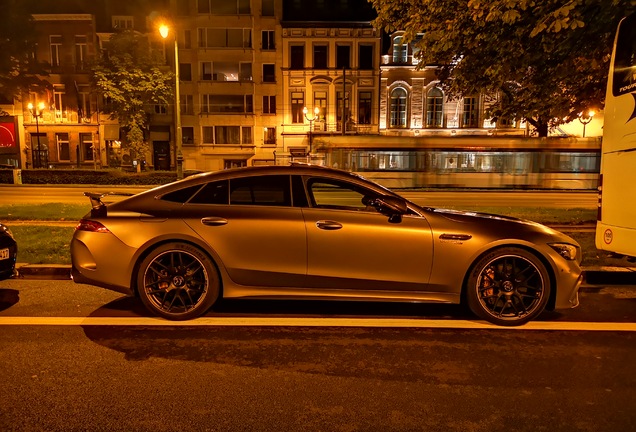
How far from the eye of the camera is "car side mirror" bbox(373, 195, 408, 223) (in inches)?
185

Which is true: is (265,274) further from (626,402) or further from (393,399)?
(626,402)

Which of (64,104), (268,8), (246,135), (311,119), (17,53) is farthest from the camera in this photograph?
(64,104)

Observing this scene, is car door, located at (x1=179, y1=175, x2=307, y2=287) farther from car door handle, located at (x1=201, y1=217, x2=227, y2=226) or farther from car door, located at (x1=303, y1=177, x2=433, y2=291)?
car door, located at (x1=303, y1=177, x2=433, y2=291)

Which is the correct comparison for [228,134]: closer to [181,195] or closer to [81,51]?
[81,51]

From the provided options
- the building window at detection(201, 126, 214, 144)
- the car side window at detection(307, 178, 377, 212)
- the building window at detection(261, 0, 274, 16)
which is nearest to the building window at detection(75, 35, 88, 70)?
the building window at detection(201, 126, 214, 144)

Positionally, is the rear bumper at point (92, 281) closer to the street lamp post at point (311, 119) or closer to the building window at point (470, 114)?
the street lamp post at point (311, 119)

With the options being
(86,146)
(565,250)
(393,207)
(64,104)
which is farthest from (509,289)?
(64,104)

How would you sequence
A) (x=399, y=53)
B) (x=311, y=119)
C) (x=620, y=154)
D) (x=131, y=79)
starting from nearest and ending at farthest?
(x=620, y=154) < (x=131, y=79) < (x=399, y=53) < (x=311, y=119)

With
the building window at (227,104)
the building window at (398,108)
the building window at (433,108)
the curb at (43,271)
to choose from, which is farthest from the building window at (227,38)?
the curb at (43,271)

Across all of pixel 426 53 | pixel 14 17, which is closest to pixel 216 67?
pixel 14 17

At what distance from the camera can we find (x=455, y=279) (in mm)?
4762

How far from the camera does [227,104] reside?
137 feet

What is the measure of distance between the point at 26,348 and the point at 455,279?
3917 millimetres

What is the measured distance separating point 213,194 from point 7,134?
153 feet
